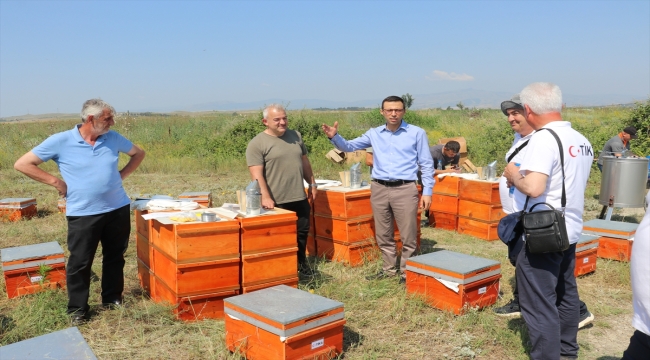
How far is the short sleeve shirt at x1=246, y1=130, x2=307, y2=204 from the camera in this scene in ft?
18.5

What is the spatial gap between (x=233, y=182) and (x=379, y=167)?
882cm

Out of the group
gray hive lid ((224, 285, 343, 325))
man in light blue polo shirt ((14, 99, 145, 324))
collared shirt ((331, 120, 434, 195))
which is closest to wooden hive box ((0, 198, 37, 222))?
Answer: man in light blue polo shirt ((14, 99, 145, 324))

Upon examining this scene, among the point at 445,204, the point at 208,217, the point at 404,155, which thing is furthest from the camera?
the point at 445,204

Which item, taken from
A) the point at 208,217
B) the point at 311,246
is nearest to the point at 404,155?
the point at 311,246

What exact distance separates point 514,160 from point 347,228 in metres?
2.94

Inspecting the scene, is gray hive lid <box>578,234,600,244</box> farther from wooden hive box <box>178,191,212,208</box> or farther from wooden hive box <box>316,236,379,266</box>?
wooden hive box <box>178,191,212,208</box>

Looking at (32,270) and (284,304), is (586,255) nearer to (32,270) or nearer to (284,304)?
(284,304)

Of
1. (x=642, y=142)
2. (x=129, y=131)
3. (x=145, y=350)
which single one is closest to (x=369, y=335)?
(x=145, y=350)

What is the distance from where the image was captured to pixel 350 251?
20.9 feet

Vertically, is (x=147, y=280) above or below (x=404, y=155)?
below

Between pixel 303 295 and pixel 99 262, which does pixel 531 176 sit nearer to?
pixel 303 295

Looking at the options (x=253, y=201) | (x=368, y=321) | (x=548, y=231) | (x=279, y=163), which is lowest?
(x=368, y=321)

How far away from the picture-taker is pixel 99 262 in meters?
6.64

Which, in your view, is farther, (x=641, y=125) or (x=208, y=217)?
(x=641, y=125)
